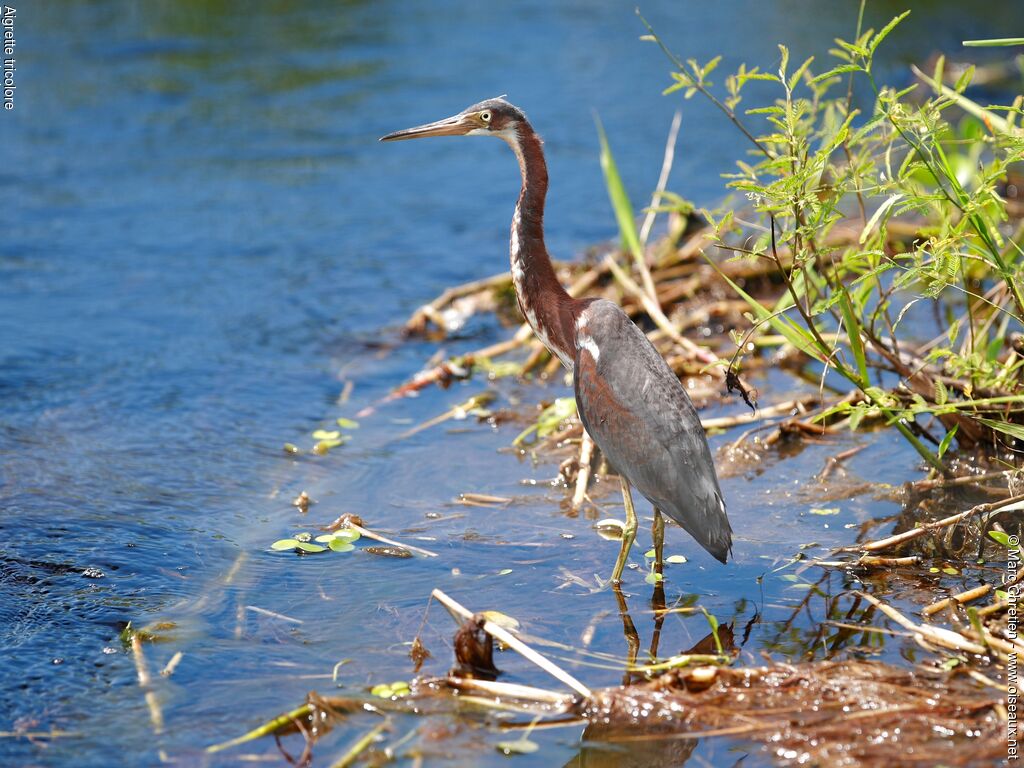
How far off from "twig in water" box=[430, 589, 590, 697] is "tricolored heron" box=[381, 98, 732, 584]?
896 mm

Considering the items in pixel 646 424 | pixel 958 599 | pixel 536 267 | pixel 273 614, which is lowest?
pixel 273 614

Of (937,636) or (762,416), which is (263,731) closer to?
(937,636)

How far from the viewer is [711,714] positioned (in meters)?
4.07

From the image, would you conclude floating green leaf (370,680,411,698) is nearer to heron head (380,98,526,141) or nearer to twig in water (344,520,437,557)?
twig in water (344,520,437,557)

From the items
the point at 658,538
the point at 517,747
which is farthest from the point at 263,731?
the point at 658,538

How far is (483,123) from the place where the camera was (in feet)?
19.0

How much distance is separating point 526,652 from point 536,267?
206 centimetres

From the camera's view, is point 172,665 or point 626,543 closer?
point 172,665

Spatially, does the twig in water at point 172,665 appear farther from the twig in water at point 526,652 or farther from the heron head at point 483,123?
the heron head at point 483,123

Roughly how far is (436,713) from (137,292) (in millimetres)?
6185

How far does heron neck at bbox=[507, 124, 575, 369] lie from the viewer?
5586 millimetres

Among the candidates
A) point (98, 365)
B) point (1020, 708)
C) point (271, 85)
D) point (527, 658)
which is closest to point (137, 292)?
point (98, 365)

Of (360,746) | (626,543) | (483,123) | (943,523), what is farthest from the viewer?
(483,123)

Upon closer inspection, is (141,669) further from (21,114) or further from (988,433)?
(21,114)
